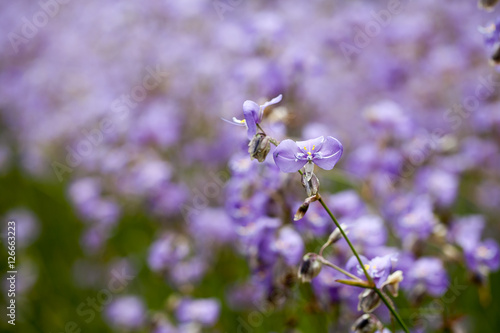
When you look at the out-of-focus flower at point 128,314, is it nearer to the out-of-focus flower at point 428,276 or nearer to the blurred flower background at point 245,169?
the blurred flower background at point 245,169

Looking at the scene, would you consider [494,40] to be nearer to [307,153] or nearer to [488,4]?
[488,4]

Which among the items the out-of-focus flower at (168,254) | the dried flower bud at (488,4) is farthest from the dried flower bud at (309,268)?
the out-of-focus flower at (168,254)

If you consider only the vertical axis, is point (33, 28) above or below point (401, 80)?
above

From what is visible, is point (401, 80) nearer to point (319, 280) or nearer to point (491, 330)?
point (491, 330)

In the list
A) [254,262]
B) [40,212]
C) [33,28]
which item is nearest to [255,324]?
[254,262]

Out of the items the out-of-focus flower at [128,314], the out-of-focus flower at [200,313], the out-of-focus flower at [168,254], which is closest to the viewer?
the out-of-focus flower at [200,313]

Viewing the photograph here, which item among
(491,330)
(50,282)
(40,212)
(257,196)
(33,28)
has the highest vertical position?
(33,28)

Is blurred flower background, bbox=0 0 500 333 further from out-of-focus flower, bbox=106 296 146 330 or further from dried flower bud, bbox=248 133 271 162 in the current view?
dried flower bud, bbox=248 133 271 162
